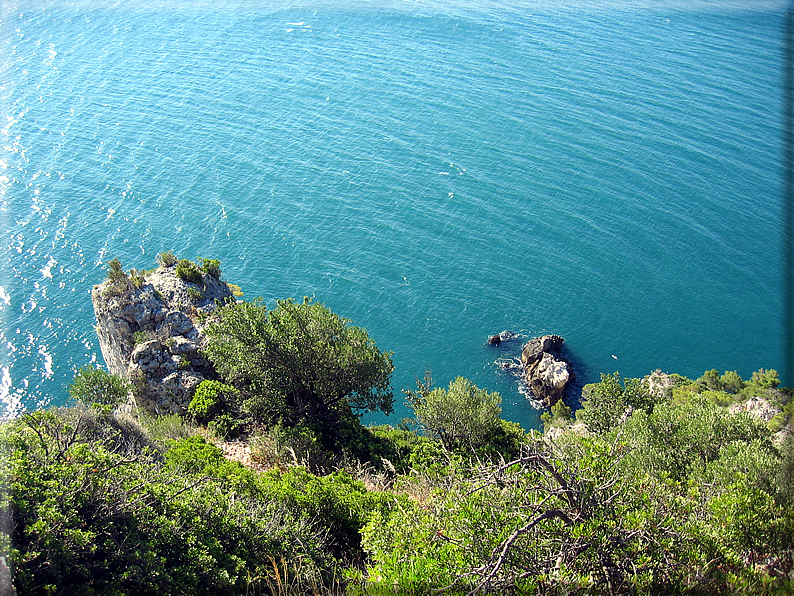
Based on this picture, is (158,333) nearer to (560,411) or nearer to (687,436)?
(687,436)

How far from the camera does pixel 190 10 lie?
132000 mm

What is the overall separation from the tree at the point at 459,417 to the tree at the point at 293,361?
3.76 metres

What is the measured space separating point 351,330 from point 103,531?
71.0ft

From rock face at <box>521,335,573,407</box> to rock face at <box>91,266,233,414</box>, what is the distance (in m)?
31.9

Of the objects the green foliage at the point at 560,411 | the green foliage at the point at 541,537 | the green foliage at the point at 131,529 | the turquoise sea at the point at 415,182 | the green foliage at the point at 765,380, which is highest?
the green foliage at the point at 541,537

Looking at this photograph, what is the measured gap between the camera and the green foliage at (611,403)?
1492 inches

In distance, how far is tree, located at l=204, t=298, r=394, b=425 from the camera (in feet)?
109

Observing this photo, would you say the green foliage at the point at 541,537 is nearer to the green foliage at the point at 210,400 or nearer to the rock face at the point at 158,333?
the green foliage at the point at 210,400

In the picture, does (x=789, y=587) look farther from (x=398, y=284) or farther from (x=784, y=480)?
(x=398, y=284)

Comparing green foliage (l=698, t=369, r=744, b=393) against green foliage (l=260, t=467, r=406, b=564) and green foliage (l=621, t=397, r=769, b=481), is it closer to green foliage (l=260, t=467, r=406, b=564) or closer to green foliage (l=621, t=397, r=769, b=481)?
green foliage (l=621, t=397, r=769, b=481)

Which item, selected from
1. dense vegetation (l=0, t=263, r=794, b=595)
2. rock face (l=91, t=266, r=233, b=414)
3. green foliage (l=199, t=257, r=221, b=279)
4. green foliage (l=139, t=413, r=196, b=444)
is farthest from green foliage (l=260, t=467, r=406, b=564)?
green foliage (l=199, t=257, r=221, b=279)

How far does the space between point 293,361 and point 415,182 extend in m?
52.8

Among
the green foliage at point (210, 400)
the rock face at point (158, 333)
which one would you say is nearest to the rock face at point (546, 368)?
the rock face at point (158, 333)

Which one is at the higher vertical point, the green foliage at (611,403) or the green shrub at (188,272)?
the green shrub at (188,272)
